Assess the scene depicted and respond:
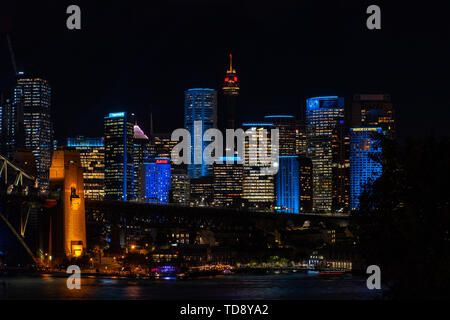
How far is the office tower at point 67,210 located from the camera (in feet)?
303

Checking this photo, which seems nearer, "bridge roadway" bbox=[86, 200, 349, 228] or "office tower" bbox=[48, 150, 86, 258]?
"office tower" bbox=[48, 150, 86, 258]

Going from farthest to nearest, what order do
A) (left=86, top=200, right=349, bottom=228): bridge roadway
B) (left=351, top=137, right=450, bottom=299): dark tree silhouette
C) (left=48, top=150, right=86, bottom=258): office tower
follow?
1. (left=86, top=200, right=349, bottom=228): bridge roadway
2. (left=48, top=150, right=86, bottom=258): office tower
3. (left=351, top=137, right=450, bottom=299): dark tree silhouette

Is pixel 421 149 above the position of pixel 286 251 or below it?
above

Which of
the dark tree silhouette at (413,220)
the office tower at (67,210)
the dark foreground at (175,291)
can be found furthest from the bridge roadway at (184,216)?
the dark tree silhouette at (413,220)

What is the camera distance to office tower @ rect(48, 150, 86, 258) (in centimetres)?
9244

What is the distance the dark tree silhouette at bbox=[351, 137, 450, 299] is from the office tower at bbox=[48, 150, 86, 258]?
220 feet

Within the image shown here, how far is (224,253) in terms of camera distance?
12825cm

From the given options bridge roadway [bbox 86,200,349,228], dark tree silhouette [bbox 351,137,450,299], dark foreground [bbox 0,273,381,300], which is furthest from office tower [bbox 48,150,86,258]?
dark tree silhouette [bbox 351,137,450,299]

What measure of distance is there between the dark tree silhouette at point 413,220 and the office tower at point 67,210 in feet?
220

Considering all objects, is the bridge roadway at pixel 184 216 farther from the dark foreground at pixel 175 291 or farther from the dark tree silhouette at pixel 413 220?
the dark tree silhouette at pixel 413 220

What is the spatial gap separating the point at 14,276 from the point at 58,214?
7536 mm

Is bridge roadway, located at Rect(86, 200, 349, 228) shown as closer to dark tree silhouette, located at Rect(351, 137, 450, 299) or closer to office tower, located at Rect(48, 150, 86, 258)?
office tower, located at Rect(48, 150, 86, 258)

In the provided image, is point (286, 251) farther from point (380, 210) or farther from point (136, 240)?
point (380, 210)
